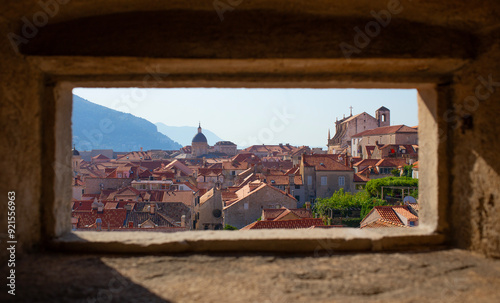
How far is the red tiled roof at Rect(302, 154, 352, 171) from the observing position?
120 ft

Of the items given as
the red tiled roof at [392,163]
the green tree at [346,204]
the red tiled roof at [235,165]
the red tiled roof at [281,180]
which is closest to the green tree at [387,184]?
the green tree at [346,204]

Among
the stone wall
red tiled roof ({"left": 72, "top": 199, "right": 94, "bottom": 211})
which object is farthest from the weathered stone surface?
red tiled roof ({"left": 72, "top": 199, "right": 94, "bottom": 211})

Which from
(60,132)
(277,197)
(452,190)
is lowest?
(277,197)

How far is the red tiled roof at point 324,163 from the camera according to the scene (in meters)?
36.6

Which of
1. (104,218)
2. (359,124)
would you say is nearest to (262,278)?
(104,218)

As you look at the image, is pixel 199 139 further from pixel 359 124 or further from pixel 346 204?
pixel 346 204

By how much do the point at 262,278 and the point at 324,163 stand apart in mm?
35644

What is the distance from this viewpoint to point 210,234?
2920 millimetres

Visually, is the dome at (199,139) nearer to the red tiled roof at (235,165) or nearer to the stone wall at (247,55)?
the red tiled roof at (235,165)

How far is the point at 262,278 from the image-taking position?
2330mm

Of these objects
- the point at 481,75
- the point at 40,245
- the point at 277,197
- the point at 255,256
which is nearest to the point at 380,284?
the point at 255,256

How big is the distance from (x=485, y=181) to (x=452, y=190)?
0.33m

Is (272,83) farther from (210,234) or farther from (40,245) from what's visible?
(40,245)

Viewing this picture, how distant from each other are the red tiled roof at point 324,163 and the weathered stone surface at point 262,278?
34.4 metres
